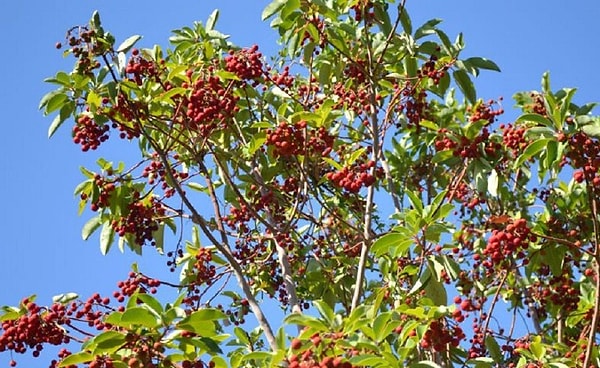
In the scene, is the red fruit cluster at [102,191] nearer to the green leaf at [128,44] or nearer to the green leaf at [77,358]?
the green leaf at [128,44]

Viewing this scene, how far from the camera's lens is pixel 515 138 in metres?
5.31

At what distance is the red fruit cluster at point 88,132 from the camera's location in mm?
4941

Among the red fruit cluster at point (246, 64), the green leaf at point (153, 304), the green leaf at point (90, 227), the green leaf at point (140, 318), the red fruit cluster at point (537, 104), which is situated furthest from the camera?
the green leaf at point (90, 227)

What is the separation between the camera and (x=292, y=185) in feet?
18.7

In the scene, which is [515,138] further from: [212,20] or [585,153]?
[212,20]

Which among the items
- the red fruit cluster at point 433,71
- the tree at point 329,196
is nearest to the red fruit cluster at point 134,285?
the tree at point 329,196

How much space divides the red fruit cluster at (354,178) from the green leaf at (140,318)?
1533 millimetres

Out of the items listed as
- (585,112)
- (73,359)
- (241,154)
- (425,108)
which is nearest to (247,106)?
(241,154)

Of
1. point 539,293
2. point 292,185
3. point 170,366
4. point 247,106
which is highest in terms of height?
point 247,106

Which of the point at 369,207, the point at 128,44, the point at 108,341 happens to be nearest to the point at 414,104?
the point at 369,207

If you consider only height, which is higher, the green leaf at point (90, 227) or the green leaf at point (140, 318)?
the green leaf at point (90, 227)

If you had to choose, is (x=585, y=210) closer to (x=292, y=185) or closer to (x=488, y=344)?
(x=488, y=344)

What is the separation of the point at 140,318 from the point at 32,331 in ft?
3.14

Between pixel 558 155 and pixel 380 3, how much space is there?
Result: 4.96 ft
